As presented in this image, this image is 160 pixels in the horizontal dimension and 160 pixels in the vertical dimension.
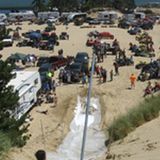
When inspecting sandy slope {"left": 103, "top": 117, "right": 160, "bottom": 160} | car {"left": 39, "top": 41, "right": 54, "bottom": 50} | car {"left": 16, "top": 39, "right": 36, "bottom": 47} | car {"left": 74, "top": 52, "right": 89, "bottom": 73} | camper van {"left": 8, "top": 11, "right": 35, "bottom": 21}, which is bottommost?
camper van {"left": 8, "top": 11, "right": 35, "bottom": 21}

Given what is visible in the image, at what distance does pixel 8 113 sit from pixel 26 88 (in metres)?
8.43

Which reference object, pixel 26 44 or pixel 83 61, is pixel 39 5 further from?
pixel 83 61

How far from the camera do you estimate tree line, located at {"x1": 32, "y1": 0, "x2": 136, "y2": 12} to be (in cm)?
12294

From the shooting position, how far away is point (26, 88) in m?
30.0

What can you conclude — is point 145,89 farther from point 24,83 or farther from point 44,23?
point 44,23

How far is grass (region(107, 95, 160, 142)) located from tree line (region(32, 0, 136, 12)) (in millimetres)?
103713

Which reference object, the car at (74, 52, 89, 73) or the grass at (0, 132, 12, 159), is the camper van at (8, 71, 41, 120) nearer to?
the car at (74, 52, 89, 73)

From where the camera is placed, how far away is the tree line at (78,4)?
122938 mm

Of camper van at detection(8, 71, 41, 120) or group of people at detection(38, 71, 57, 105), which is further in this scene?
group of people at detection(38, 71, 57, 105)

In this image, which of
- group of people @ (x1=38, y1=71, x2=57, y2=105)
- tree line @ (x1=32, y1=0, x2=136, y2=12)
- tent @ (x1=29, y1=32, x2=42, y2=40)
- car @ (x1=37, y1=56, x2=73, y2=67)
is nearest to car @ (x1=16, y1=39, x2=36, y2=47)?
tent @ (x1=29, y1=32, x2=42, y2=40)

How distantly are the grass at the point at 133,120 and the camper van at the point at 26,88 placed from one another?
8.82 m

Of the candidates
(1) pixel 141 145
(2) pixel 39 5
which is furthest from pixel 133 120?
(2) pixel 39 5

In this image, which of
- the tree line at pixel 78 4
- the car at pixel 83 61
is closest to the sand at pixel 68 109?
the car at pixel 83 61

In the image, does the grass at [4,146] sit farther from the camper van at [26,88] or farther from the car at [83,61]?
the car at [83,61]
